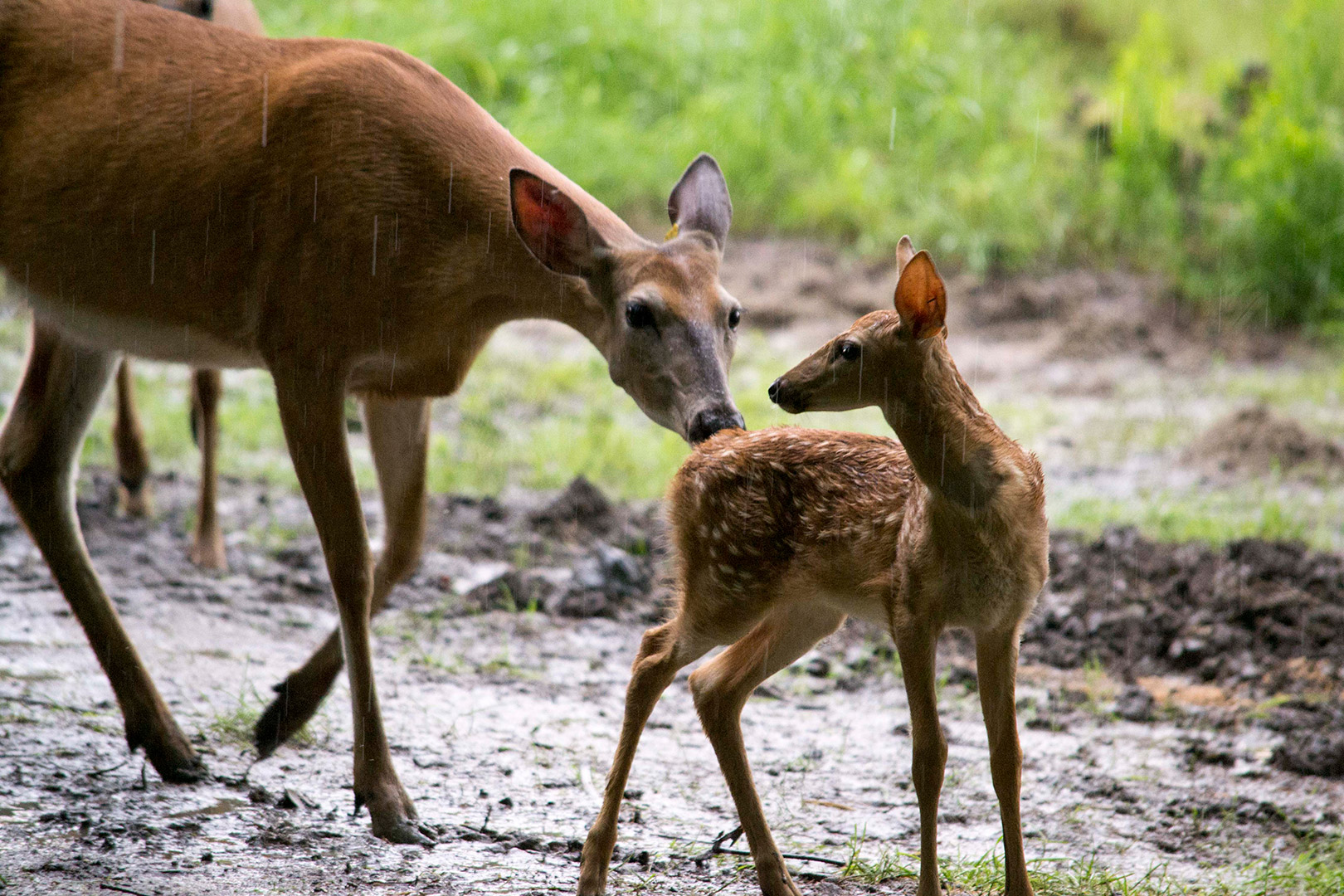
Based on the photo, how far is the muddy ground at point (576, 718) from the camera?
4.31m

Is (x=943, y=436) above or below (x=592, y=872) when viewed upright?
above

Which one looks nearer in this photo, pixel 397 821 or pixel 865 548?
pixel 865 548

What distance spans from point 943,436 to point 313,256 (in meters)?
2.00

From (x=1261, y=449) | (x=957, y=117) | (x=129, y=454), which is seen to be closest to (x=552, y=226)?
(x=129, y=454)

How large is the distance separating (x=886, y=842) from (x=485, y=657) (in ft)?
6.71

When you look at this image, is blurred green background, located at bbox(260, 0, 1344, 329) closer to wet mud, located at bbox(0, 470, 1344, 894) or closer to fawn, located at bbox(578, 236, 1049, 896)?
wet mud, located at bbox(0, 470, 1344, 894)

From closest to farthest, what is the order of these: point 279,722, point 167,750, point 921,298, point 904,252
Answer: point 921,298 < point 904,252 < point 167,750 < point 279,722

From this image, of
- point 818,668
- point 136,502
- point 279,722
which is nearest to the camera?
point 279,722

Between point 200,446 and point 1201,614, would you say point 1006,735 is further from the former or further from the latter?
point 200,446

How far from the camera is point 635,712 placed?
412 cm

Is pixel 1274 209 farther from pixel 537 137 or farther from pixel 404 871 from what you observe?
pixel 404 871

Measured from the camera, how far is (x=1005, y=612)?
3676mm

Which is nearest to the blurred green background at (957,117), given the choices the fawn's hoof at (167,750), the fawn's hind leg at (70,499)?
the fawn's hind leg at (70,499)

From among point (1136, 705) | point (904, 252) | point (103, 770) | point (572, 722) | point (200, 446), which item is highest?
point (904, 252)
